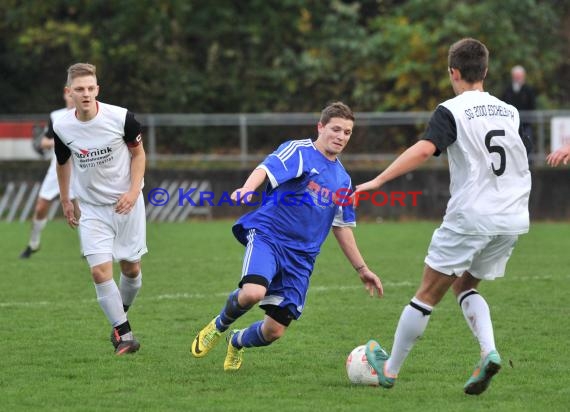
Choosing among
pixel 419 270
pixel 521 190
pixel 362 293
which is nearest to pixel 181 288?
pixel 362 293

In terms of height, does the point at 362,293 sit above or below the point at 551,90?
above

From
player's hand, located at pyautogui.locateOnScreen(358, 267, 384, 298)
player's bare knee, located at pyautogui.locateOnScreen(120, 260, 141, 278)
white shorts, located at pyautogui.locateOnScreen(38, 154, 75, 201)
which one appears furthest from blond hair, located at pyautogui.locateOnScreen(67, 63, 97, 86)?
white shorts, located at pyautogui.locateOnScreen(38, 154, 75, 201)

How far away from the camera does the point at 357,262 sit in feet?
22.6

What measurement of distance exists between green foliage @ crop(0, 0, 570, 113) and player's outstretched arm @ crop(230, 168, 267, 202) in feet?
56.8

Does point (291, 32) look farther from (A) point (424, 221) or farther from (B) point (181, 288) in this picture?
(B) point (181, 288)

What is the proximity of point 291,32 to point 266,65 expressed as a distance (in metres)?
0.93

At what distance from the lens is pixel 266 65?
26.4 m

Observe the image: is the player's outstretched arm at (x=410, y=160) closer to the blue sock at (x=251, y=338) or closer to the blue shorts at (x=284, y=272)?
the blue shorts at (x=284, y=272)

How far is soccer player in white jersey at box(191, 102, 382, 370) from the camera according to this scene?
22.1ft

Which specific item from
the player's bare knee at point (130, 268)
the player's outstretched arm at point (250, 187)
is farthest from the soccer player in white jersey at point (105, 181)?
the player's outstretched arm at point (250, 187)

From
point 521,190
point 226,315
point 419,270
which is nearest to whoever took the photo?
point 521,190

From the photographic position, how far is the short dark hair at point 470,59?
6.02 m

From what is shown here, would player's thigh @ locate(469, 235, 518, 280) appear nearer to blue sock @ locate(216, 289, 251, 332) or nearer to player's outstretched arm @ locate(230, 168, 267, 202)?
player's outstretched arm @ locate(230, 168, 267, 202)

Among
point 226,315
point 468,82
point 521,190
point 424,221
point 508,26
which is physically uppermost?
point 468,82
